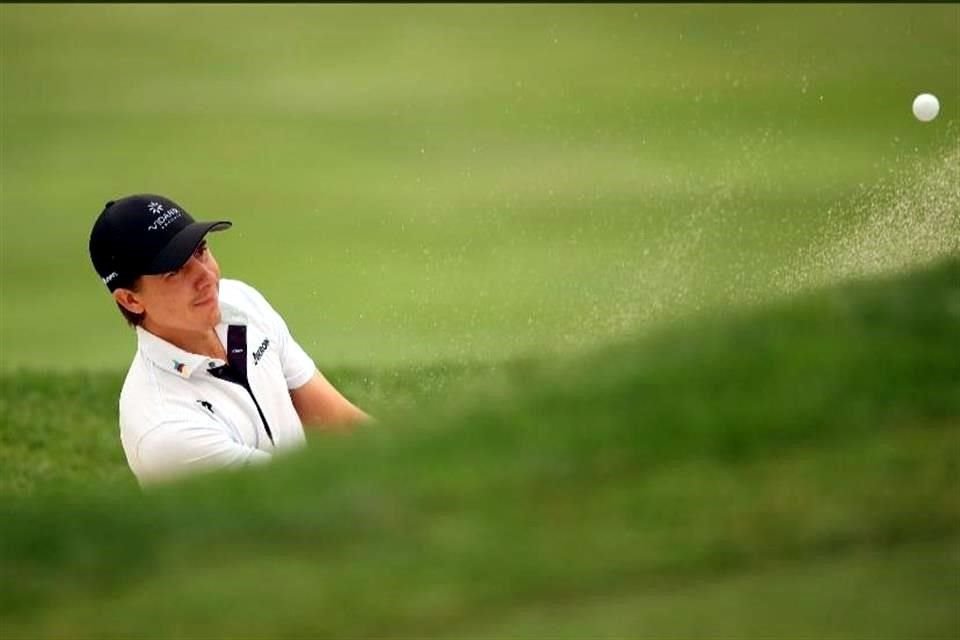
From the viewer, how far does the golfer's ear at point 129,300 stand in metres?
3.72

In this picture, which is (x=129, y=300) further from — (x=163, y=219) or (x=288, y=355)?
(x=288, y=355)

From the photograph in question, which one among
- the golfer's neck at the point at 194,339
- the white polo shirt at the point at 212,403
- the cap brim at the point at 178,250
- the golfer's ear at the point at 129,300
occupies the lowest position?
the white polo shirt at the point at 212,403

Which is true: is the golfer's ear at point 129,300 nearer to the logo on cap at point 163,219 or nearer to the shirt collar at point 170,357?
the shirt collar at point 170,357

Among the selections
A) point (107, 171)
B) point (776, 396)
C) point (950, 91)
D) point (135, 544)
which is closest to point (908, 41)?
point (950, 91)

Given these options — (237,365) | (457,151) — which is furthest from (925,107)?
(237,365)

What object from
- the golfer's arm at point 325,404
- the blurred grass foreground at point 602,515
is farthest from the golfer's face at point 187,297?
the blurred grass foreground at point 602,515

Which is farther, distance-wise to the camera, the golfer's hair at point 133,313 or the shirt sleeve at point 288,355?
the shirt sleeve at point 288,355

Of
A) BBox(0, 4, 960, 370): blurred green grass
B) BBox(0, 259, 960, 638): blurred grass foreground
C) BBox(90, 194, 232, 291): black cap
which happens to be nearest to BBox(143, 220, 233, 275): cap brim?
BBox(90, 194, 232, 291): black cap

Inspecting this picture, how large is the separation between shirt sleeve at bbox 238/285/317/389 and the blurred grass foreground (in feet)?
3.64

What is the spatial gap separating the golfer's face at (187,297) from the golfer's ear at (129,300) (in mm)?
14

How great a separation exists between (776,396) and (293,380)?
5.67 ft

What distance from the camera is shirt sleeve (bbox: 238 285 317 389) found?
4.00m

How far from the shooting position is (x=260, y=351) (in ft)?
12.7

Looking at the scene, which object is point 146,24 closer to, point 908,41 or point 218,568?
point 908,41
